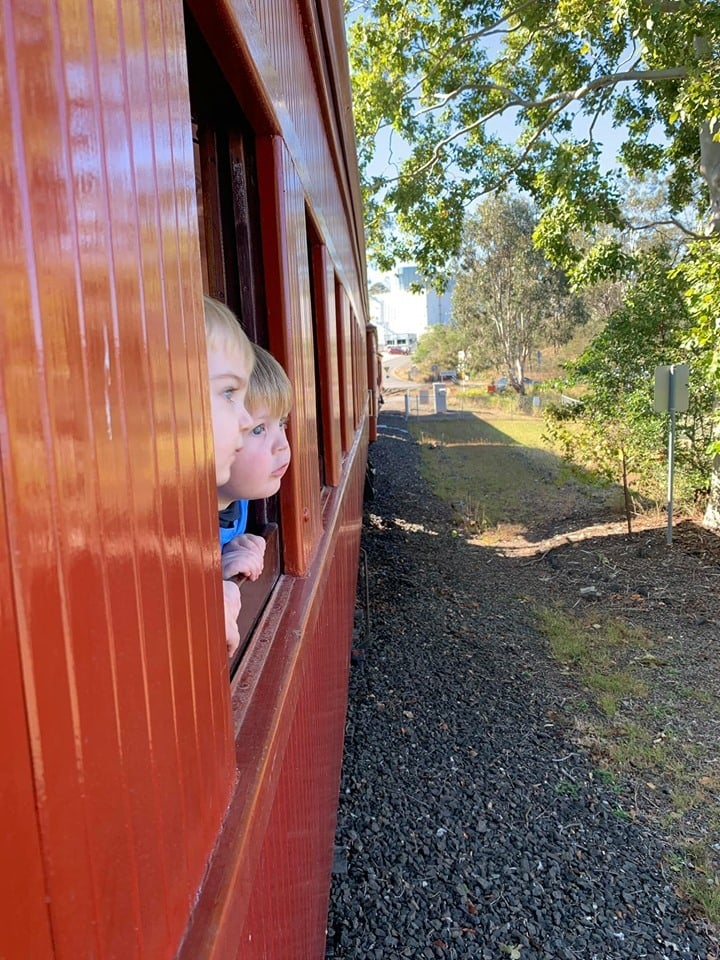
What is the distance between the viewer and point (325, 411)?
2957 mm

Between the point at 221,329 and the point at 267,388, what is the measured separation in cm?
26

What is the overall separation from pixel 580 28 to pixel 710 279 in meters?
3.05

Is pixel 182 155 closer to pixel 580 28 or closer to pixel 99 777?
pixel 99 777

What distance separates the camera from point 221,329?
1214 mm

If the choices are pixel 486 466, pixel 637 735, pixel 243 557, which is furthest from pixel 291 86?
pixel 486 466

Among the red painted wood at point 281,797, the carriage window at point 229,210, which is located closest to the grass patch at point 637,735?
the red painted wood at point 281,797

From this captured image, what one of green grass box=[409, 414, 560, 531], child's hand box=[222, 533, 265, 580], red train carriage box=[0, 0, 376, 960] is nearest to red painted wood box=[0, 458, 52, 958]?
red train carriage box=[0, 0, 376, 960]

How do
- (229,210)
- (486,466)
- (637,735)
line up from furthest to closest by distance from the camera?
(486,466) → (637,735) → (229,210)

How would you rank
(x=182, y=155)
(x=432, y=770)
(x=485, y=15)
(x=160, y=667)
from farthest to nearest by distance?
1. (x=485, y=15)
2. (x=432, y=770)
3. (x=182, y=155)
4. (x=160, y=667)

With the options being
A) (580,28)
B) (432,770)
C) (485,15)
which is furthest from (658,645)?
(485,15)

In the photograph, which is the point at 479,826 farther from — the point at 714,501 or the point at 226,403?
the point at 714,501

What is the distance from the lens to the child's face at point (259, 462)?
1.42m

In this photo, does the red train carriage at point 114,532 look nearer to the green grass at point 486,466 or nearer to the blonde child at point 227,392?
the blonde child at point 227,392

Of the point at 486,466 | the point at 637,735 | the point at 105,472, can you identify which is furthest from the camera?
the point at 486,466
